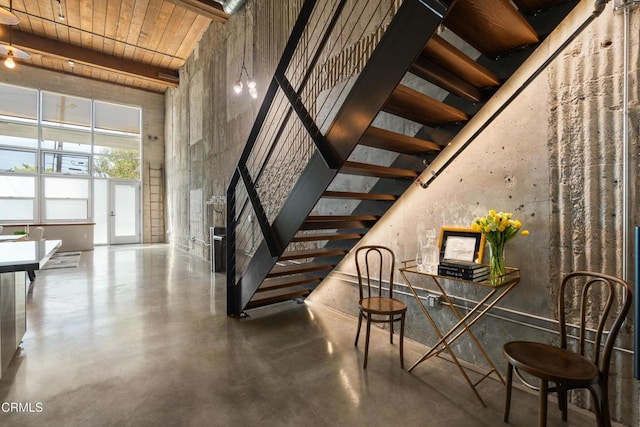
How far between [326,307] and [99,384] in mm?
2493

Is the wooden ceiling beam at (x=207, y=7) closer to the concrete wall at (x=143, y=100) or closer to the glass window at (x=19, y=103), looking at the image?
the concrete wall at (x=143, y=100)

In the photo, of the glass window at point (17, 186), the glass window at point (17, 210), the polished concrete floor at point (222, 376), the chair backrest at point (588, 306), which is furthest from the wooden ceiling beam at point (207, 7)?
the glass window at point (17, 210)

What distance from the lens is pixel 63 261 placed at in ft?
24.1

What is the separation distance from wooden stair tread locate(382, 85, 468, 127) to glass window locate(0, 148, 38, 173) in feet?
39.3

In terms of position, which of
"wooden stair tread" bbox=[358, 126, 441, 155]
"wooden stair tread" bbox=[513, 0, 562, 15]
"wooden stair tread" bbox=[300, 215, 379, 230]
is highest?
"wooden stair tread" bbox=[513, 0, 562, 15]

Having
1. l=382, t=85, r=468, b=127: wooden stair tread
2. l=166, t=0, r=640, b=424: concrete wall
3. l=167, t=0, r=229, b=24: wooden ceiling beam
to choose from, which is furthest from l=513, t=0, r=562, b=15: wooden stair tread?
l=167, t=0, r=229, b=24: wooden ceiling beam

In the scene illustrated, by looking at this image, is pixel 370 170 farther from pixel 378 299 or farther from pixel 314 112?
pixel 314 112

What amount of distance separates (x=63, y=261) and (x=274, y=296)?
6.73 meters

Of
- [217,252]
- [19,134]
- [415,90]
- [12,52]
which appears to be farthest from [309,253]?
[19,134]

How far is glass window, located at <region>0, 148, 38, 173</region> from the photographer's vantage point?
9039 mm

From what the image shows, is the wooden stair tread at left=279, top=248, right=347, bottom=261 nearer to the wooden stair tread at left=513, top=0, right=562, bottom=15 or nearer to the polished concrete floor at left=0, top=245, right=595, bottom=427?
the polished concrete floor at left=0, top=245, right=595, bottom=427

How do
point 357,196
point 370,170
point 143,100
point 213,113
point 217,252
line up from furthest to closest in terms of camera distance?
point 143,100, point 213,113, point 217,252, point 357,196, point 370,170

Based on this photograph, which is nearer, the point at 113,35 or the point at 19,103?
the point at 113,35

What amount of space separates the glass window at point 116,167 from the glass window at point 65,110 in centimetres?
126
